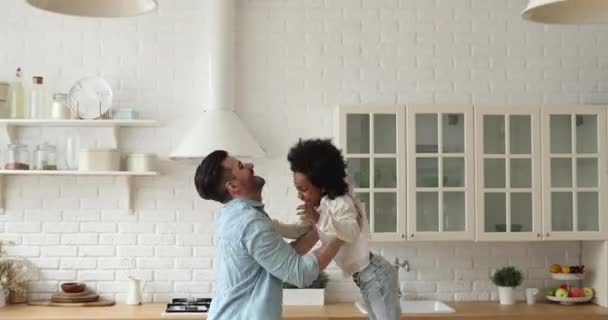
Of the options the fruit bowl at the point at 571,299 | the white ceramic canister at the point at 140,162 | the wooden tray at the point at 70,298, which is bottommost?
the fruit bowl at the point at 571,299

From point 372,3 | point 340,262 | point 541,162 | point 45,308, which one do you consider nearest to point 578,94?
point 541,162

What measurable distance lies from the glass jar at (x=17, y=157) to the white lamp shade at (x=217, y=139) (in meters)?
0.91

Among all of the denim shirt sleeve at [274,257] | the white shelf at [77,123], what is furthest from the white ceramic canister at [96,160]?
the denim shirt sleeve at [274,257]

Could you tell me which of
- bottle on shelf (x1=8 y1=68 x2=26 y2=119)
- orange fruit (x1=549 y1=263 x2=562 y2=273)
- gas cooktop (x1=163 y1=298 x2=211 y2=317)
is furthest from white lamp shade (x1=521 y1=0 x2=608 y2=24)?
bottle on shelf (x1=8 y1=68 x2=26 y2=119)

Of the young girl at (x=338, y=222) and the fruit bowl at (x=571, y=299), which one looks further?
the fruit bowl at (x=571, y=299)

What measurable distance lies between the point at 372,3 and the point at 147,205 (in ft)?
6.49

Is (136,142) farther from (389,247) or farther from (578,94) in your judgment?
A: (578,94)

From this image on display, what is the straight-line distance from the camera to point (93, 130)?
5.55 metres

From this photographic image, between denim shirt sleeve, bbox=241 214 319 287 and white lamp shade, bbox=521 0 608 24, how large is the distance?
1.37m

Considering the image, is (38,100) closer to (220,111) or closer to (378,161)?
(220,111)

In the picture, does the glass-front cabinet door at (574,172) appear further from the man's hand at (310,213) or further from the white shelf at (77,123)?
the white shelf at (77,123)

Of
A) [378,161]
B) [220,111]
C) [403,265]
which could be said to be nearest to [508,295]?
[403,265]

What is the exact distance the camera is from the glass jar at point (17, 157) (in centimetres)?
530

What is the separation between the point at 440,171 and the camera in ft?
17.5
